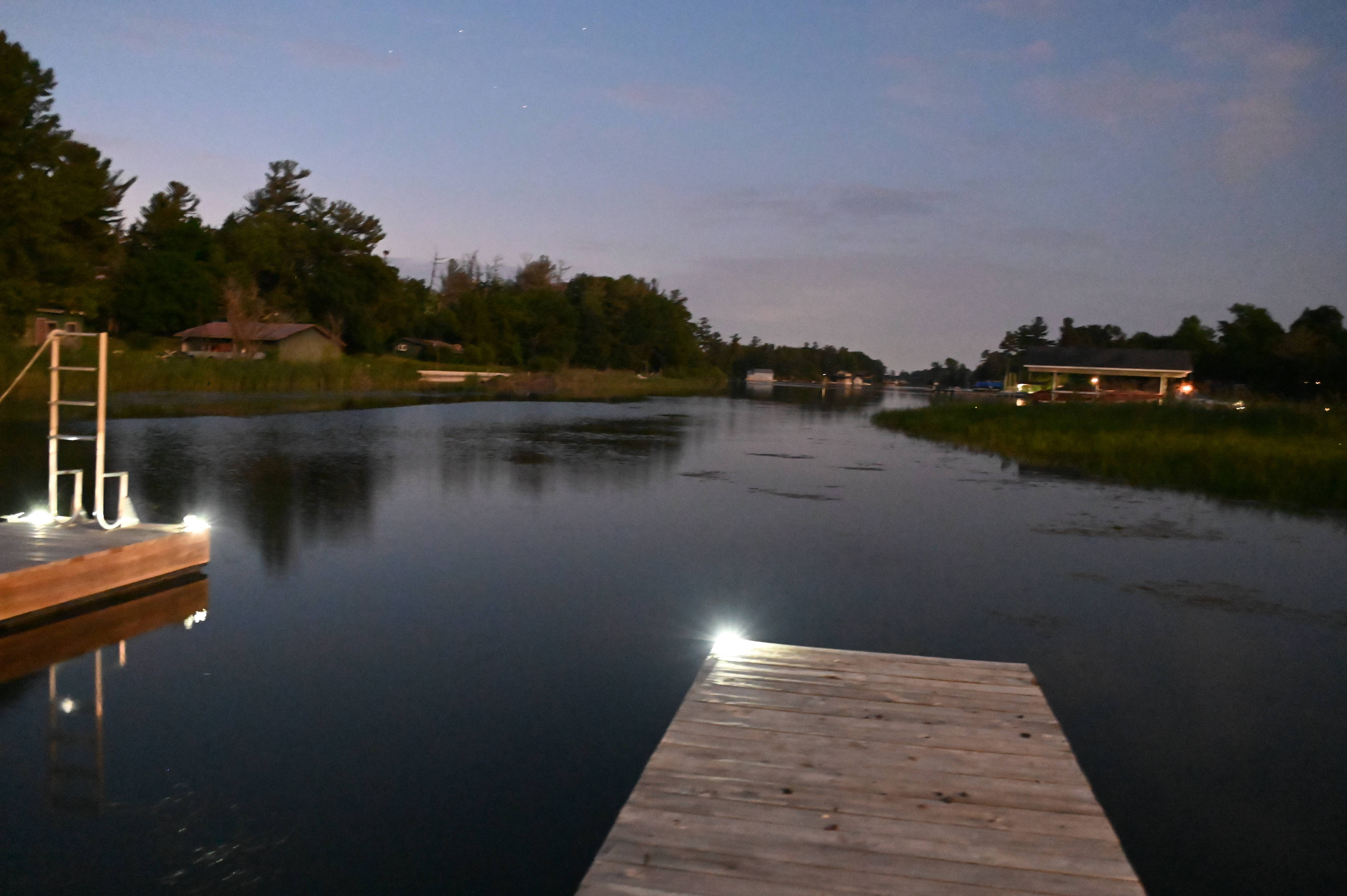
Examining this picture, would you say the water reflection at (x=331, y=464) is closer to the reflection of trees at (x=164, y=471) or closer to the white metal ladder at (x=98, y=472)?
the reflection of trees at (x=164, y=471)

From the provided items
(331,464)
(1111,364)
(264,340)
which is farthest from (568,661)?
(1111,364)

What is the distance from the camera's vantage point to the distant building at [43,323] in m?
38.5

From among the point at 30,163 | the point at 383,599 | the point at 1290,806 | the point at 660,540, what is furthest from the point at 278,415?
the point at 1290,806

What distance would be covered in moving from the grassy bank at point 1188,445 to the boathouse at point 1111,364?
37.0 metres

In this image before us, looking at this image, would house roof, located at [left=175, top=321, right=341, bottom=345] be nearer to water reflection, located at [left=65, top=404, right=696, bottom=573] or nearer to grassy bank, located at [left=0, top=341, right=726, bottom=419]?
grassy bank, located at [left=0, top=341, right=726, bottom=419]

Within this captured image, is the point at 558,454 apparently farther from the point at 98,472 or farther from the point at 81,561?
the point at 81,561

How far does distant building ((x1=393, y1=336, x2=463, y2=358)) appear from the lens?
77250mm

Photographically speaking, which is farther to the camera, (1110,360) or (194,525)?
(1110,360)

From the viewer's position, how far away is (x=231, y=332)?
58.5 m

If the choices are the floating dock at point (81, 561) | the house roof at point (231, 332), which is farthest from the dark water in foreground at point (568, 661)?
the house roof at point (231, 332)

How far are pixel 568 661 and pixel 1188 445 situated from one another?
22.7 meters

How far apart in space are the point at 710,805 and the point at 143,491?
42.2 ft

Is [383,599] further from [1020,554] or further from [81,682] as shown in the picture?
[1020,554]

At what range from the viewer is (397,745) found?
5.76m
